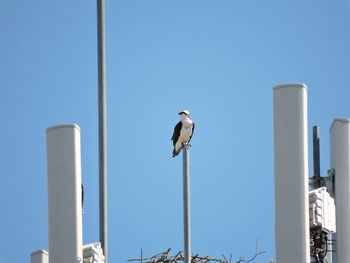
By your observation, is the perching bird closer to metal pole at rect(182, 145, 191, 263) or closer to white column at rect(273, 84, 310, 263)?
metal pole at rect(182, 145, 191, 263)

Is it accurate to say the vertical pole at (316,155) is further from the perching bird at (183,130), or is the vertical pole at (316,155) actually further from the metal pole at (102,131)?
the perching bird at (183,130)

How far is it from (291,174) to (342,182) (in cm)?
62

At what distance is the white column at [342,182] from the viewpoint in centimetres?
434

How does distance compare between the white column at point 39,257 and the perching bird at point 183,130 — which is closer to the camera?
the white column at point 39,257

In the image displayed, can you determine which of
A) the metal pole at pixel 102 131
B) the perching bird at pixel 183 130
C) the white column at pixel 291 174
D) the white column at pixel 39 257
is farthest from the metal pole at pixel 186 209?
the perching bird at pixel 183 130

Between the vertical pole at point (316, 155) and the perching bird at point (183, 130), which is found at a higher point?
the perching bird at point (183, 130)

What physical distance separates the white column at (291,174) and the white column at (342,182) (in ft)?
1.52

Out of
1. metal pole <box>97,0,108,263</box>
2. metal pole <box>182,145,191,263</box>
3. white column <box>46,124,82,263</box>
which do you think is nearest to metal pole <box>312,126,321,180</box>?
metal pole <box>97,0,108,263</box>

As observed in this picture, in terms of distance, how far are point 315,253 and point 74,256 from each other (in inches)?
75.1

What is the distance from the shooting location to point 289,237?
3.90 m

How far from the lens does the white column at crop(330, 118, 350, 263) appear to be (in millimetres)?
4340

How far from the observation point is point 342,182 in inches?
175

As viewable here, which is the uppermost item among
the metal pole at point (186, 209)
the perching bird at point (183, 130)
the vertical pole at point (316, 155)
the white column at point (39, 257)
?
the perching bird at point (183, 130)

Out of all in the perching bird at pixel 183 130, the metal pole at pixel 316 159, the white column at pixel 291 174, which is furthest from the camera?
the perching bird at pixel 183 130
